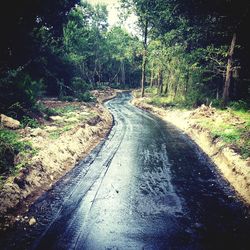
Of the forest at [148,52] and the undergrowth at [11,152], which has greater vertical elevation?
the forest at [148,52]

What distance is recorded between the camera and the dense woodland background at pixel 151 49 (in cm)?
1485

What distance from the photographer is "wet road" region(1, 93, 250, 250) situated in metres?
5.81

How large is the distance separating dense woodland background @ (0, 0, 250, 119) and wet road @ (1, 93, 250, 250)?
6.84 metres

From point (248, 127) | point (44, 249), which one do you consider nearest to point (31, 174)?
point (44, 249)

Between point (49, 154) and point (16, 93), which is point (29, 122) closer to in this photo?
point (16, 93)

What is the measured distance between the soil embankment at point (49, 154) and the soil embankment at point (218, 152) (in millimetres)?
5748

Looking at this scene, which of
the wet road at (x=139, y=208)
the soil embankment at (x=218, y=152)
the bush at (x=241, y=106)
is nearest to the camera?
the wet road at (x=139, y=208)

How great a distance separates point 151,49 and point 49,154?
1083 inches

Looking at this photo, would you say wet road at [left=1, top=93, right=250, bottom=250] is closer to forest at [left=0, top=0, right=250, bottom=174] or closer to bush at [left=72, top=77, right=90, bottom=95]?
forest at [left=0, top=0, right=250, bottom=174]

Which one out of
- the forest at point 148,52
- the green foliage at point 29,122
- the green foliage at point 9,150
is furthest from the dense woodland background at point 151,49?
the green foliage at point 9,150

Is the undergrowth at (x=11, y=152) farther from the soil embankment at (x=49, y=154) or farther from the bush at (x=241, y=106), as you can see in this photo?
the bush at (x=241, y=106)

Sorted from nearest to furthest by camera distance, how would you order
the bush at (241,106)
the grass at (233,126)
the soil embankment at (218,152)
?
the soil embankment at (218,152) → the grass at (233,126) → the bush at (241,106)

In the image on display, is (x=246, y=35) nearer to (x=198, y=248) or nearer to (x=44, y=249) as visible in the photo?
(x=198, y=248)

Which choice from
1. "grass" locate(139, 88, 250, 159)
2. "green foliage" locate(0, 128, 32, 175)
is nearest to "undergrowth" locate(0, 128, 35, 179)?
"green foliage" locate(0, 128, 32, 175)
